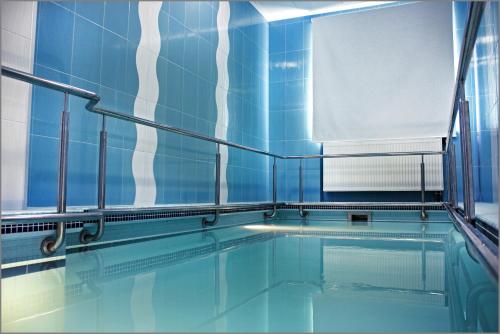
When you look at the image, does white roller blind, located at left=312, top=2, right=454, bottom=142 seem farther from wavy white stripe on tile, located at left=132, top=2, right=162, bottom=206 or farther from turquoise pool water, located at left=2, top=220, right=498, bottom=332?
turquoise pool water, located at left=2, top=220, right=498, bottom=332

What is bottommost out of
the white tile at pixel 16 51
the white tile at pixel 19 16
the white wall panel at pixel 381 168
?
the white wall panel at pixel 381 168

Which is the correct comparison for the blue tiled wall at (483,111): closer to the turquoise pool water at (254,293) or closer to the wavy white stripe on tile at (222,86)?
the turquoise pool water at (254,293)

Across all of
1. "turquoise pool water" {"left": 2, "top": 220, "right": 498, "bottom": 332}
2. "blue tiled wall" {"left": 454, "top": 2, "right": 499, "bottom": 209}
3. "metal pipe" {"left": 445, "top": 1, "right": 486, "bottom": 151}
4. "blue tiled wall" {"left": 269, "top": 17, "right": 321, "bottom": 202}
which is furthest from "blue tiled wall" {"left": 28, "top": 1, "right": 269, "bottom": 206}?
"blue tiled wall" {"left": 454, "top": 2, "right": 499, "bottom": 209}

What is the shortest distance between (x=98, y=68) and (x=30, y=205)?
946 mm

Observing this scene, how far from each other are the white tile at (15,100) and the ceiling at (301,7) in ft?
11.6

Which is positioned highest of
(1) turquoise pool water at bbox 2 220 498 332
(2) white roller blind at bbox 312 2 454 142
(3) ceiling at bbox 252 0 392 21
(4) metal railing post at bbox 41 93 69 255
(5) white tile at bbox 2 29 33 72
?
(3) ceiling at bbox 252 0 392 21

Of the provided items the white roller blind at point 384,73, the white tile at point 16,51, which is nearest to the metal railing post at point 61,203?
the white tile at point 16,51

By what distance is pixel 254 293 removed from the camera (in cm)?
94

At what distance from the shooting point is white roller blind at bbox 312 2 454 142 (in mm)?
4531

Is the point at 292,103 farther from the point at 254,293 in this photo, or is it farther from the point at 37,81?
the point at 254,293

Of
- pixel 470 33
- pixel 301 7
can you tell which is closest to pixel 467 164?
pixel 470 33

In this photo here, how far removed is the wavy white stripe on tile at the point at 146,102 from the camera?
280cm

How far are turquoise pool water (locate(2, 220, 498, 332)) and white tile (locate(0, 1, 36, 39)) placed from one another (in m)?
1.11

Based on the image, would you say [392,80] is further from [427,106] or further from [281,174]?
[281,174]
